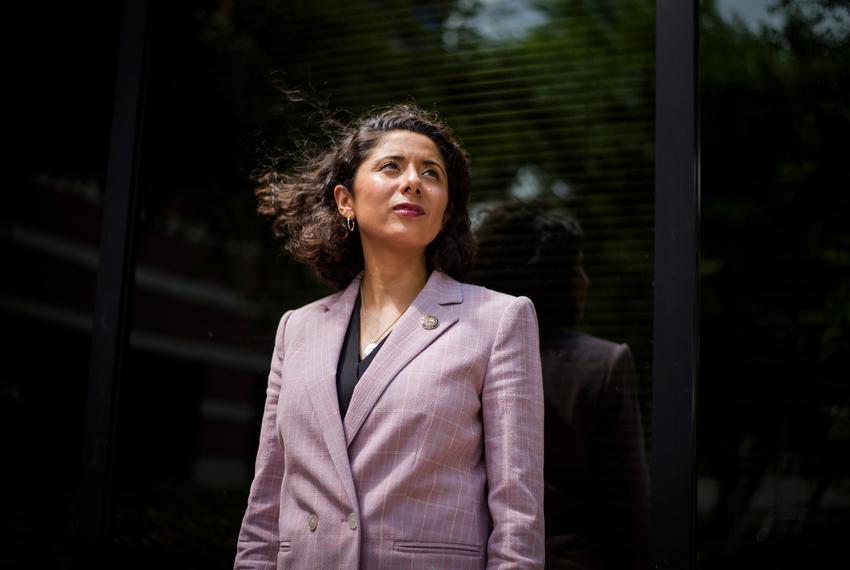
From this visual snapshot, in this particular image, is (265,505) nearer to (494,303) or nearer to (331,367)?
(331,367)

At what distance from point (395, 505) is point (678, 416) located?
2.29ft

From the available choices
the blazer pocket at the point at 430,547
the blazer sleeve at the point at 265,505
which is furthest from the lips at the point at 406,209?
the blazer pocket at the point at 430,547

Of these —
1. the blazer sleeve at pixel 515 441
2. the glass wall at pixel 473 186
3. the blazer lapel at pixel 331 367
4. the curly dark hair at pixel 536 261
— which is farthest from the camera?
the curly dark hair at pixel 536 261

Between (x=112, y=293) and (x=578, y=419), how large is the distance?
4.75 ft

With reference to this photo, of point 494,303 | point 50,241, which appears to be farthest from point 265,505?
point 50,241

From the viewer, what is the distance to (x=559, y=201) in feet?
10.6

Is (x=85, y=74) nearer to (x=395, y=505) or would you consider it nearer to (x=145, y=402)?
(x=145, y=402)

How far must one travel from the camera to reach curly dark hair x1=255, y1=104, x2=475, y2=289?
7.61ft

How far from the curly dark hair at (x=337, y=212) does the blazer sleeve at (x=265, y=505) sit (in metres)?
0.33

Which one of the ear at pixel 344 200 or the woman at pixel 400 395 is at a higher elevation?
the ear at pixel 344 200

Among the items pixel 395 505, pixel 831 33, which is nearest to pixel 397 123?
pixel 395 505

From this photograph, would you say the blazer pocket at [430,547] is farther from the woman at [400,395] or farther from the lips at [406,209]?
the lips at [406,209]

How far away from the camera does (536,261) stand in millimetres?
2982

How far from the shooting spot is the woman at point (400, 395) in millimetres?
1928
